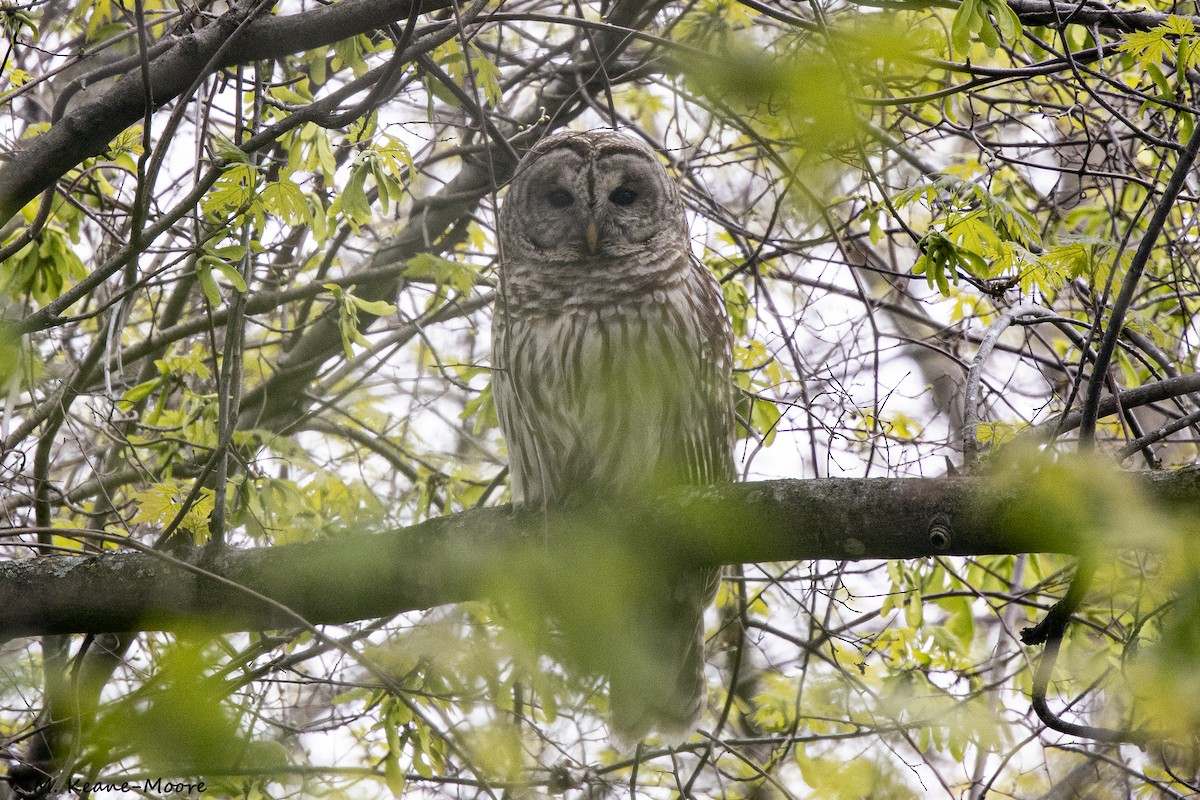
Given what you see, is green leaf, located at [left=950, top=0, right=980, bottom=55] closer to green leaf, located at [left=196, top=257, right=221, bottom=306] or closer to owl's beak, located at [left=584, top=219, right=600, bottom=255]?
owl's beak, located at [left=584, top=219, right=600, bottom=255]

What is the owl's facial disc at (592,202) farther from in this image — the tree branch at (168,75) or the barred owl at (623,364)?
the tree branch at (168,75)

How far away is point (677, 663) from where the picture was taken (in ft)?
12.9

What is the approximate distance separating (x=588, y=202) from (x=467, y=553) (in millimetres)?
1801

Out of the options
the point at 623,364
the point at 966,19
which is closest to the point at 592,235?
the point at 623,364

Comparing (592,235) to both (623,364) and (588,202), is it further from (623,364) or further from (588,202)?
(623,364)

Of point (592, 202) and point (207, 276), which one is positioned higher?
point (592, 202)

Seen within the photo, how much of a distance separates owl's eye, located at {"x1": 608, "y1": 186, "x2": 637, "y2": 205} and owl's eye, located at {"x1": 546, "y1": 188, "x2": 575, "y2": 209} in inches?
6.7

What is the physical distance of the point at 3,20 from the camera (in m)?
3.26

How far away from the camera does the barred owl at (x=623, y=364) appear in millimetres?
3654

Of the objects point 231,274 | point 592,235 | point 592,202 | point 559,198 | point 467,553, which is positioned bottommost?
point 467,553

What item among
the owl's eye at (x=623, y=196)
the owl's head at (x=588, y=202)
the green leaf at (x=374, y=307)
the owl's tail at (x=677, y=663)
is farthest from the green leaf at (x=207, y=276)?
the owl's eye at (x=623, y=196)

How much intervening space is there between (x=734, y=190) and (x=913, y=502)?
297cm

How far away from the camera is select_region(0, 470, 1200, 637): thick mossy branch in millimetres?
2338

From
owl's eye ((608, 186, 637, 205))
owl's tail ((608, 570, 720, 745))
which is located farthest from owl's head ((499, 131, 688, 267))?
owl's tail ((608, 570, 720, 745))
